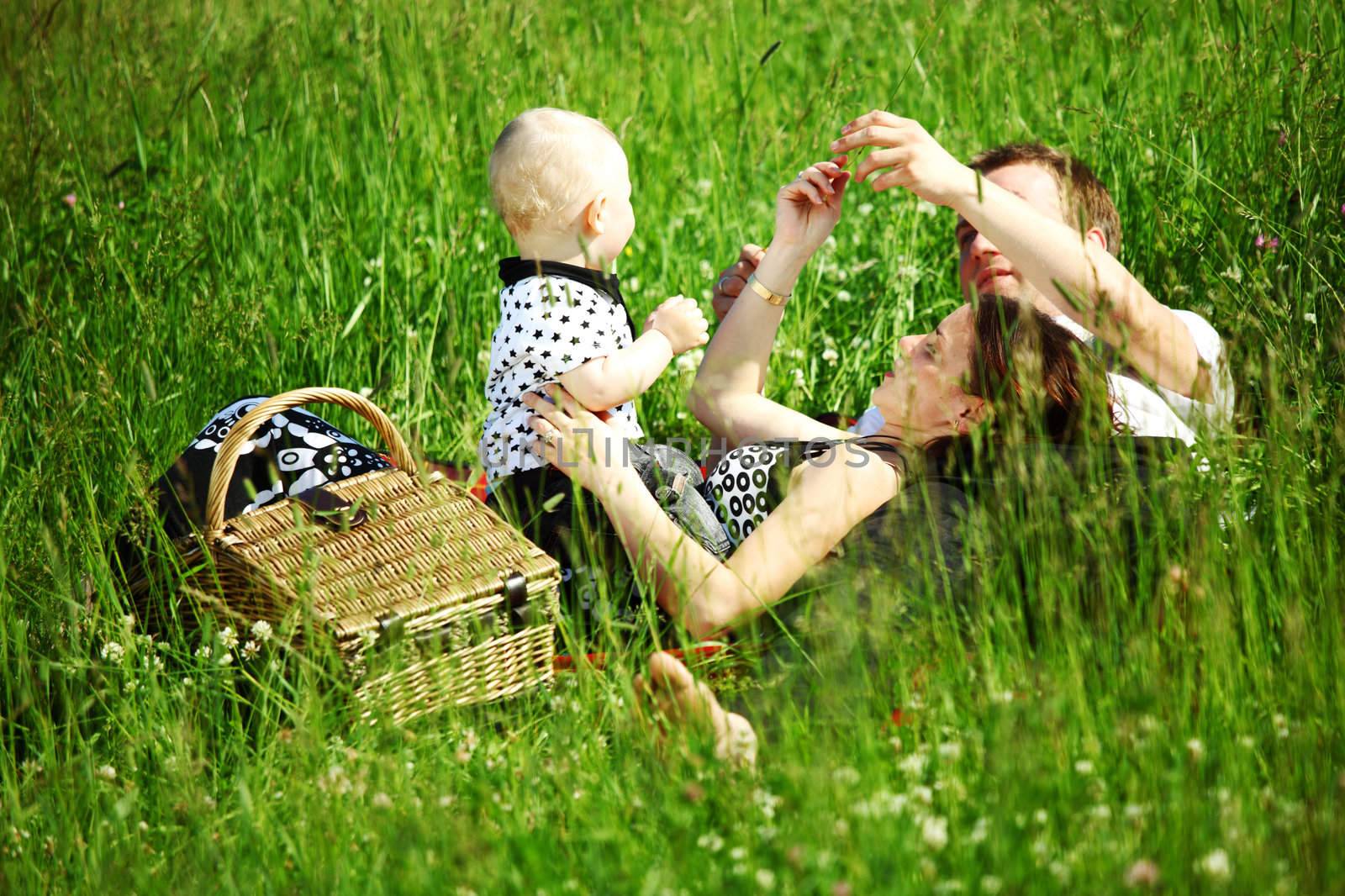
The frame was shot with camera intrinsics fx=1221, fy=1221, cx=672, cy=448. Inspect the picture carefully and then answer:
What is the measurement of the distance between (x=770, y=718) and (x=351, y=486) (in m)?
1.07

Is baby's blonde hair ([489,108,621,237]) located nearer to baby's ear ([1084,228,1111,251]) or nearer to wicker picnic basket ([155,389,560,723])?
wicker picnic basket ([155,389,560,723])

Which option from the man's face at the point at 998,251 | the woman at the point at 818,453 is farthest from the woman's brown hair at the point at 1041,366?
the man's face at the point at 998,251

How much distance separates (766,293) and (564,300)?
636 millimetres

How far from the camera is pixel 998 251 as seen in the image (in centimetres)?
319

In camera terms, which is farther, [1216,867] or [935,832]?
[935,832]

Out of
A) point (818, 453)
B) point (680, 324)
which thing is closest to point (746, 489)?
point (818, 453)

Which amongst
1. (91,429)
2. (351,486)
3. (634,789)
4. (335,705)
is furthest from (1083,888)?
(91,429)

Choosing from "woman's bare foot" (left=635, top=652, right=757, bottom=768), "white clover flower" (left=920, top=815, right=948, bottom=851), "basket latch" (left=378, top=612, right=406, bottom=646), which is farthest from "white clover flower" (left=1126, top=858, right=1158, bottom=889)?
"basket latch" (left=378, top=612, right=406, bottom=646)

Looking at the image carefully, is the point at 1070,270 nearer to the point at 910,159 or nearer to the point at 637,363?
the point at 910,159

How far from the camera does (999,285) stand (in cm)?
320

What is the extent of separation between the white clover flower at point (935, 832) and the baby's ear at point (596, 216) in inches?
68.5

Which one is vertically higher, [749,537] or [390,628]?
[749,537]

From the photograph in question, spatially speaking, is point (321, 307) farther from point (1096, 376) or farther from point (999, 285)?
point (1096, 376)

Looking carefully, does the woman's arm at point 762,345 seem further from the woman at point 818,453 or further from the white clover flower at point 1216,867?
the white clover flower at point 1216,867
